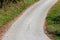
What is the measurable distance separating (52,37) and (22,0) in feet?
69.6

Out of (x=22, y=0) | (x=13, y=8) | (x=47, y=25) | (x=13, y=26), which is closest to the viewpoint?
(x=13, y=26)

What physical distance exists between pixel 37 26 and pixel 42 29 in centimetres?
120

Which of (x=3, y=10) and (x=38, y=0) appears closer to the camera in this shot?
(x=3, y=10)

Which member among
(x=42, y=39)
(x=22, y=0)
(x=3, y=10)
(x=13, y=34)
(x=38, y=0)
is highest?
(x=38, y=0)

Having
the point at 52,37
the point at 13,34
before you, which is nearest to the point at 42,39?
the point at 52,37

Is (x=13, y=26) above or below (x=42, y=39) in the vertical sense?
above

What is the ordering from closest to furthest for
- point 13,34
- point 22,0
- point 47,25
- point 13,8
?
point 13,34 → point 47,25 → point 13,8 → point 22,0

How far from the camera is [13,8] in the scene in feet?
105

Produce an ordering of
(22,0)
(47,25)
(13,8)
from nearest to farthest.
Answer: (47,25) < (13,8) < (22,0)

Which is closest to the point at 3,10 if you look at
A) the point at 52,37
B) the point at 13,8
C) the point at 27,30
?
the point at 13,8

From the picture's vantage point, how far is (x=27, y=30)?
20.3 metres

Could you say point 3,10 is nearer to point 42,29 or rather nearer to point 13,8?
point 13,8

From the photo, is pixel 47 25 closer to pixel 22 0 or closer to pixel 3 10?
pixel 3 10

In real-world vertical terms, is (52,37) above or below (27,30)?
below
